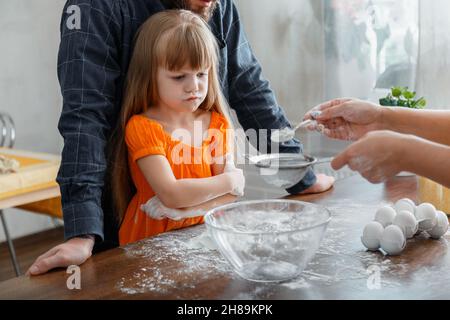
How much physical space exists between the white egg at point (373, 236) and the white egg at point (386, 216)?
49 millimetres

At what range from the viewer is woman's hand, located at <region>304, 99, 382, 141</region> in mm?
1459

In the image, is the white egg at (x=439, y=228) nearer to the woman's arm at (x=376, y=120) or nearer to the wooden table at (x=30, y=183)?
the woman's arm at (x=376, y=120)

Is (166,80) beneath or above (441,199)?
above

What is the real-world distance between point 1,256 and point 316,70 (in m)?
2.03

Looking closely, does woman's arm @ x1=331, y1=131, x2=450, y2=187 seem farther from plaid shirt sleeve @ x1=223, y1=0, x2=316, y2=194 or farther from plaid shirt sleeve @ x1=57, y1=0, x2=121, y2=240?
plaid shirt sleeve @ x1=223, y1=0, x2=316, y2=194

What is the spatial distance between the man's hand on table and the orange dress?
0.97 feet

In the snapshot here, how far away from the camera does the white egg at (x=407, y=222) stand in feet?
3.78

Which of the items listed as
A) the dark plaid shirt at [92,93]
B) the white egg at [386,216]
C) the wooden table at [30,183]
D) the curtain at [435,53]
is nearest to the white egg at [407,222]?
the white egg at [386,216]

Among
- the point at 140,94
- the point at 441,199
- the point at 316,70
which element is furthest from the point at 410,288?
the point at 316,70

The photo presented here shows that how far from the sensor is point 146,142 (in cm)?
142

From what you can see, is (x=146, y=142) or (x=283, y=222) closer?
(x=283, y=222)

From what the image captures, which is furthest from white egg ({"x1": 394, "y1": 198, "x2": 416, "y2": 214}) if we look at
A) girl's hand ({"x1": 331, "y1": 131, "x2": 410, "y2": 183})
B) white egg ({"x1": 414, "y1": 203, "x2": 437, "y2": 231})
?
girl's hand ({"x1": 331, "y1": 131, "x2": 410, "y2": 183})

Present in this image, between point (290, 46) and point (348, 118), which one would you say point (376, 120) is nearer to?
point (348, 118)
